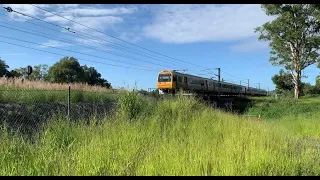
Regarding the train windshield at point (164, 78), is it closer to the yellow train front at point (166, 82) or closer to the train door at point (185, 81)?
the yellow train front at point (166, 82)

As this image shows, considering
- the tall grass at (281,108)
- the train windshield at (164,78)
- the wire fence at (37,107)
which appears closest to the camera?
the wire fence at (37,107)

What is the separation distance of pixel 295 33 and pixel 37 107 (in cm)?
3324

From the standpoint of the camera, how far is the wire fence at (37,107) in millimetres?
9116

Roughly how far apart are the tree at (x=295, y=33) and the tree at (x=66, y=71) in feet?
80.1

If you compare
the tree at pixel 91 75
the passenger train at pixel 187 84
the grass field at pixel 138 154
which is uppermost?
the tree at pixel 91 75

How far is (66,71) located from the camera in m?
46.1

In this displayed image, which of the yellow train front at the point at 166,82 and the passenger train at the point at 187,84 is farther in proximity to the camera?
the passenger train at the point at 187,84

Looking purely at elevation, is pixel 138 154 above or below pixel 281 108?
above

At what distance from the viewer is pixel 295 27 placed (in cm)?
3825

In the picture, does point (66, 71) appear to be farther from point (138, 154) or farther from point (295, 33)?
point (138, 154)

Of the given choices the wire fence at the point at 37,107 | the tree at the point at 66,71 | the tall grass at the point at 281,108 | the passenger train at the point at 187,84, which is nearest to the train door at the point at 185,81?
the passenger train at the point at 187,84

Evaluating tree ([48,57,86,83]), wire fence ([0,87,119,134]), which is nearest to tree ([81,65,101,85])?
tree ([48,57,86,83])

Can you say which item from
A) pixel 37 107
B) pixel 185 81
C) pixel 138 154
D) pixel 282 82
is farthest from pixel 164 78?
pixel 282 82
